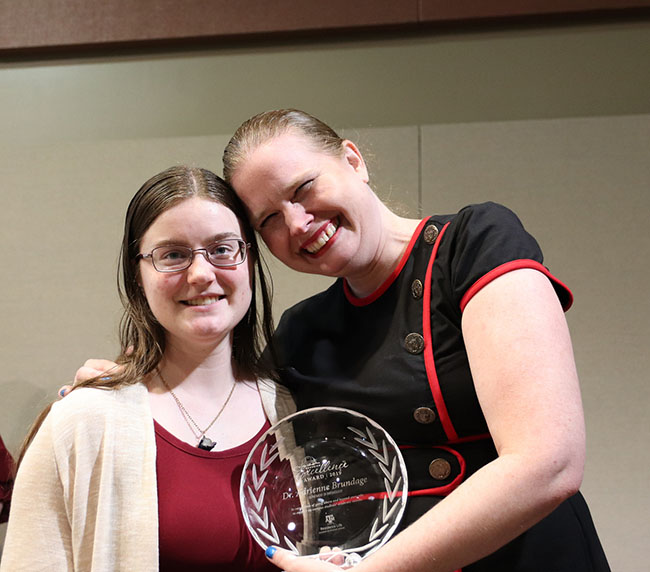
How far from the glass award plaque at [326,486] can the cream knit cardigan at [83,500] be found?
0.19 meters

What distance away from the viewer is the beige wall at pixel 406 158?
2.73m

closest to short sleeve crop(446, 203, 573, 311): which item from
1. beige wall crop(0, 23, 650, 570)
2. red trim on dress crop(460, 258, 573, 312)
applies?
red trim on dress crop(460, 258, 573, 312)

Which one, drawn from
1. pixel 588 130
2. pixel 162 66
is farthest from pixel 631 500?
pixel 162 66

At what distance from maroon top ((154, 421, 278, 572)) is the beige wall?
1469 mm

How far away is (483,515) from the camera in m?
1.05

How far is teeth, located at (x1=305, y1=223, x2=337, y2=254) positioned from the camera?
55.5 inches

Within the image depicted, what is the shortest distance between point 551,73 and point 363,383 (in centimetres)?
200

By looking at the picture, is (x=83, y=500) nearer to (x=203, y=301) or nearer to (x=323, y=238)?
(x=203, y=301)

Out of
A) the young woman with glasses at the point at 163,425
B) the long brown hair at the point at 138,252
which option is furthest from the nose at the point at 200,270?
the long brown hair at the point at 138,252

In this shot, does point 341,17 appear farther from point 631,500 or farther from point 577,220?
point 631,500

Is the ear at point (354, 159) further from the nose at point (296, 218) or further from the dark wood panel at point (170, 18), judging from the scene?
the dark wood panel at point (170, 18)

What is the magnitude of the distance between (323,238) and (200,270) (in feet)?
0.77

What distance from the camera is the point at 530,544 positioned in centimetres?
124

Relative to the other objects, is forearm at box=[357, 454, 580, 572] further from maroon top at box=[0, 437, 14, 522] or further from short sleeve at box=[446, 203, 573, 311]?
maroon top at box=[0, 437, 14, 522]
